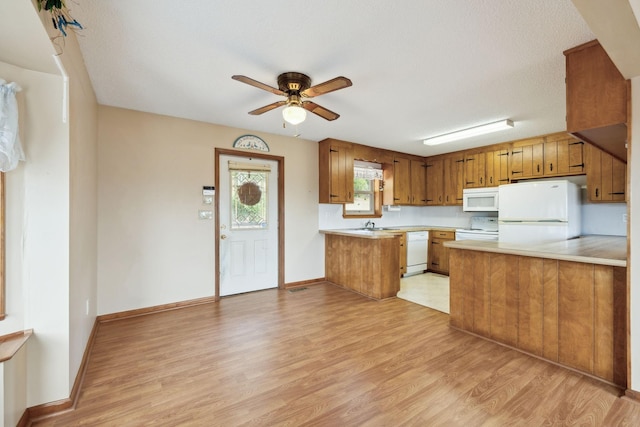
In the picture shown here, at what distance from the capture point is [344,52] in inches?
79.5

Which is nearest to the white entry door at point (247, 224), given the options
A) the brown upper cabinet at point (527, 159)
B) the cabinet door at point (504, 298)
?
the cabinet door at point (504, 298)

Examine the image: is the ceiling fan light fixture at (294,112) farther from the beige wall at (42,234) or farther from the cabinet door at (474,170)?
the cabinet door at (474,170)

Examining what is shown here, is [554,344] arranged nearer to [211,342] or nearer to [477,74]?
[477,74]

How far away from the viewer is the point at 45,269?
1658 mm

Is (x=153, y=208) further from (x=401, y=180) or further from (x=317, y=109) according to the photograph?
(x=401, y=180)

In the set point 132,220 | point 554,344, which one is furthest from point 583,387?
point 132,220

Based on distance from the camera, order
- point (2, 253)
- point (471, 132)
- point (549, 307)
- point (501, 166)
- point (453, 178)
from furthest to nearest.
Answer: point (453, 178)
point (501, 166)
point (471, 132)
point (549, 307)
point (2, 253)

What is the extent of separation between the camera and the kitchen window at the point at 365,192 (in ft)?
16.9

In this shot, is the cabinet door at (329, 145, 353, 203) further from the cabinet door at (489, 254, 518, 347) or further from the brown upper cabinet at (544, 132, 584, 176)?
the brown upper cabinet at (544, 132, 584, 176)

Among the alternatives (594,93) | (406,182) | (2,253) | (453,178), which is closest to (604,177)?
(453,178)

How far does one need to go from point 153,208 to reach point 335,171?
8.86 feet

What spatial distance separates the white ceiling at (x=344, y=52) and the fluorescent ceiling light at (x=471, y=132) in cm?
22

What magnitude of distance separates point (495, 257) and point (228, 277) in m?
3.35

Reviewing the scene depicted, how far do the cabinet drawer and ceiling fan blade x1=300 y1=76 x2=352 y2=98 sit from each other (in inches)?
163
